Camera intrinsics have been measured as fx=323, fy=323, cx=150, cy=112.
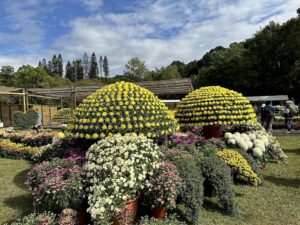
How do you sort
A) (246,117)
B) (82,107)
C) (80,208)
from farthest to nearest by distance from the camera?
(246,117)
(82,107)
(80,208)

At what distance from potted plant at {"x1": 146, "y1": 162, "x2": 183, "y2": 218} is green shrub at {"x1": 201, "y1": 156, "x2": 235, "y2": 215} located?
2.49 ft

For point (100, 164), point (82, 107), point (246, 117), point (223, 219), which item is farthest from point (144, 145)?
point (246, 117)

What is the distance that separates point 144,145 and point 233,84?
3995 centimetres

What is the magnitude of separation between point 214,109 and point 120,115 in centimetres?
291

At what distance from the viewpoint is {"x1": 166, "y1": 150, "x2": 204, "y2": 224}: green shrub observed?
4469 mm

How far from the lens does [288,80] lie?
37.8 m

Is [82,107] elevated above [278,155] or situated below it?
above

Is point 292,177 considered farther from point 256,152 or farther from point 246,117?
point 246,117

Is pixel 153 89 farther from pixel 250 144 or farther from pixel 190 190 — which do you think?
pixel 190 190

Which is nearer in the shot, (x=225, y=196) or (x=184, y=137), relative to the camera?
(x=225, y=196)

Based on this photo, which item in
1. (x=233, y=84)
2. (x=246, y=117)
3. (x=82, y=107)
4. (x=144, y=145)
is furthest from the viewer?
→ (x=233, y=84)

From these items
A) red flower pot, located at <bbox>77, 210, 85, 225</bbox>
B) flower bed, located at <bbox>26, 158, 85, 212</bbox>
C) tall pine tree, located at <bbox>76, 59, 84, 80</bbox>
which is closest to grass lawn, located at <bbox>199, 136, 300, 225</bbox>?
red flower pot, located at <bbox>77, 210, 85, 225</bbox>

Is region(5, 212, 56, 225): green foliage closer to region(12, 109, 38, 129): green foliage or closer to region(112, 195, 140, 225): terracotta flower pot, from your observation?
region(112, 195, 140, 225): terracotta flower pot

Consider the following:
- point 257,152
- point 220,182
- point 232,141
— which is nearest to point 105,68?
point 232,141
